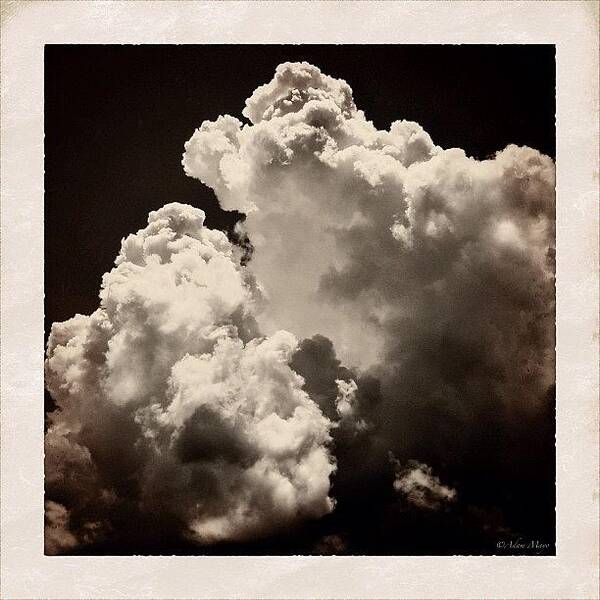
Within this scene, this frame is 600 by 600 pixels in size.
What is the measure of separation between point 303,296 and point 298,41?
1564 millimetres

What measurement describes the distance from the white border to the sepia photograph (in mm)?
90

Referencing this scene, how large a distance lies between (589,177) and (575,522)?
6.90 feet

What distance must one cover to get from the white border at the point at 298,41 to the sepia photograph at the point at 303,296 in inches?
3.5

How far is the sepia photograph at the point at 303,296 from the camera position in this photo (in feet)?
12.1

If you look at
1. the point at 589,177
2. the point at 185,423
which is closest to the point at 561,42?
the point at 589,177

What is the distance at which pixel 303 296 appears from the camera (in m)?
3.73

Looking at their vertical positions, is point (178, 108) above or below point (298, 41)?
below

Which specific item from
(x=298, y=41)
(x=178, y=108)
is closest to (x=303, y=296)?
(x=178, y=108)

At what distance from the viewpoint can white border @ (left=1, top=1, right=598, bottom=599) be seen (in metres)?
3.69

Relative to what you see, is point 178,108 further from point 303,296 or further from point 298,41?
point 303,296

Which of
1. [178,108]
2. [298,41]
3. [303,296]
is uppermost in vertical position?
[298,41]

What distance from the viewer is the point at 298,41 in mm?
3752

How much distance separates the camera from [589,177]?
375 cm

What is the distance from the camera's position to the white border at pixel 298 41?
369 cm
